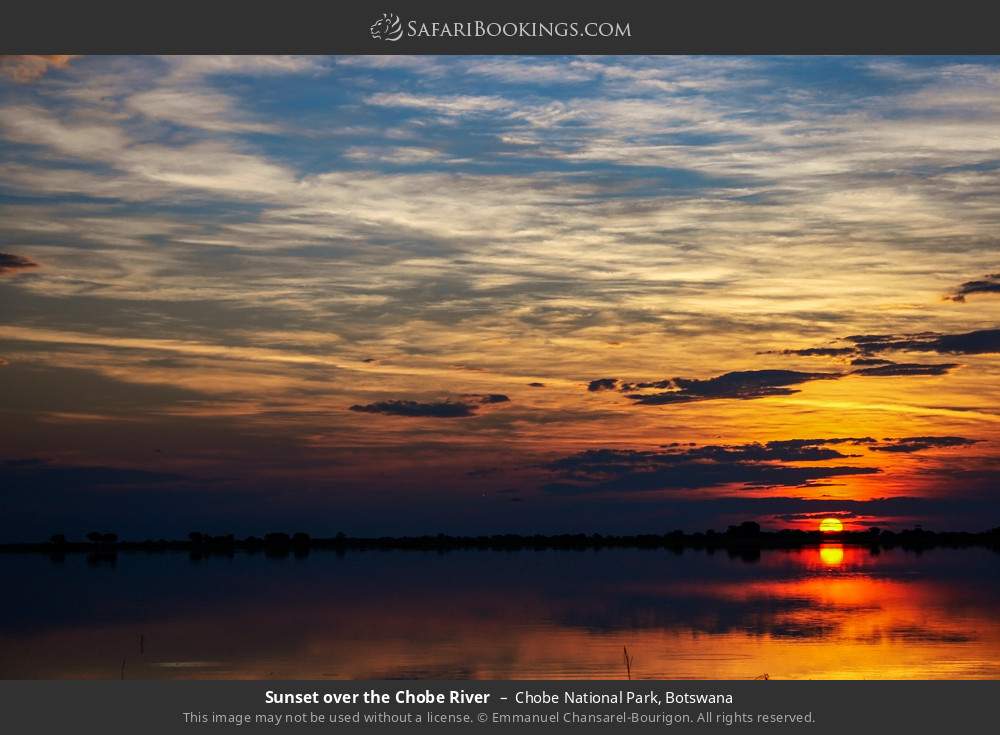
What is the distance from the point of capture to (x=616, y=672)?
1578 inches

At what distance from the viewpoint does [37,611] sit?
226 ft

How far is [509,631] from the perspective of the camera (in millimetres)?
54562

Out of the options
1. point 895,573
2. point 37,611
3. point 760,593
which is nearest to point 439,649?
point 37,611

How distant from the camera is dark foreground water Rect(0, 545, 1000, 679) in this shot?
1657 inches

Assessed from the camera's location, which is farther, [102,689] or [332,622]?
[332,622]

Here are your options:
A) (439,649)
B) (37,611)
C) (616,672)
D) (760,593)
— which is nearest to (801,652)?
(616,672)

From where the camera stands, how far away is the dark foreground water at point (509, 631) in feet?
138

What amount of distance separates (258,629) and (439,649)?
477 inches

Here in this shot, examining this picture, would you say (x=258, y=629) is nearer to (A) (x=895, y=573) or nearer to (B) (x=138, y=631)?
(B) (x=138, y=631)

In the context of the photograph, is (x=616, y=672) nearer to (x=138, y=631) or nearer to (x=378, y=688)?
(x=378, y=688)

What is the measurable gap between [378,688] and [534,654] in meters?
14.4

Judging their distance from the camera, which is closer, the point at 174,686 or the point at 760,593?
the point at 174,686

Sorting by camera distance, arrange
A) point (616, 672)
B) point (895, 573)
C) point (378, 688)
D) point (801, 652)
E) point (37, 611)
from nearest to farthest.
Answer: point (378, 688) → point (616, 672) → point (801, 652) → point (37, 611) → point (895, 573)

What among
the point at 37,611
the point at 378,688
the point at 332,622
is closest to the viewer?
the point at 378,688
